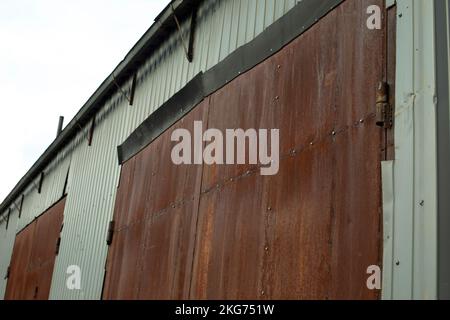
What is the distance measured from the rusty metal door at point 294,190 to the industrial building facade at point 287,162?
0.06 ft

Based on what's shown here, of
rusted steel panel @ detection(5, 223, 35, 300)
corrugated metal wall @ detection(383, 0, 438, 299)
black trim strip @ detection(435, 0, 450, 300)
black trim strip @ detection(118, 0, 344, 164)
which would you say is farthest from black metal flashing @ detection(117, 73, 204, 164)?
rusted steel panel @ detection(5, 223, 35, 300)

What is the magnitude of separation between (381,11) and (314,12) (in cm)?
107

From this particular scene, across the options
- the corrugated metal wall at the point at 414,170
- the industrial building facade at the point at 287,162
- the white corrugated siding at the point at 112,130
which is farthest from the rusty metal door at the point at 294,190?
the white corrugated siding at the point at 112,130

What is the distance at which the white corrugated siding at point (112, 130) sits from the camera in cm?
737

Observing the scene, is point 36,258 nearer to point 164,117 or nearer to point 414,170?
point 164,117

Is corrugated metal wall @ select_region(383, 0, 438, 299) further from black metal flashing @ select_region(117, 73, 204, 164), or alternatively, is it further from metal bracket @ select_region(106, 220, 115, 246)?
metal bracket @ select_region(106, 220, 115, 246)

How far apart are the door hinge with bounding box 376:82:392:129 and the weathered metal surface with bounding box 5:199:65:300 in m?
12.0

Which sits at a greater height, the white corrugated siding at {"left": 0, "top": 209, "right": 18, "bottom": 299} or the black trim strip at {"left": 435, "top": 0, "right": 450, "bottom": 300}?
the white corrugated siding at {"left": 0, "top": 209, "right": 18, "bottom": 299}

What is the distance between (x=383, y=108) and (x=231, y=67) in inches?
126

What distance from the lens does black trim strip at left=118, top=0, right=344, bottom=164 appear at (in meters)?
5.74

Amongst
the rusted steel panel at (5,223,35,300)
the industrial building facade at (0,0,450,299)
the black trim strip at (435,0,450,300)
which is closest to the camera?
the black trim strip at (435,0,450,300)

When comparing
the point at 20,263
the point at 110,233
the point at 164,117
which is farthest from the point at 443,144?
the point at 20,263

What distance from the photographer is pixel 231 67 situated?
284 inches

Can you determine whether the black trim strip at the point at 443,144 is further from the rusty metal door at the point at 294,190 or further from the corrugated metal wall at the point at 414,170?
the rusty metal door at the point at 294,190
